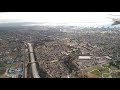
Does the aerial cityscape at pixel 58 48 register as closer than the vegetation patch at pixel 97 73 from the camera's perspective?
No

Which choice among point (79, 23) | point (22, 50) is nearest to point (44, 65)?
point (22, 50)

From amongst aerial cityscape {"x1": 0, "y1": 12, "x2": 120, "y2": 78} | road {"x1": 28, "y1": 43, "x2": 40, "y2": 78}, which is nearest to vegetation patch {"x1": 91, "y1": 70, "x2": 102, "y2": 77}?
aerial cityscape {"x1": 0, "y1": 12, "x2": 120, "y2": 78}

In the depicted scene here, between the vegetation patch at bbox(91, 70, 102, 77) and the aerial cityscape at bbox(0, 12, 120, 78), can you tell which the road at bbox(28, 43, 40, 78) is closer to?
the aerial cityscape at bbox(0, 12, 120, 78)

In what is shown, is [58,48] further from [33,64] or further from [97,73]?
[97,73]

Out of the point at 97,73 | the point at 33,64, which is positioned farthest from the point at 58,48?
the point at 97,73

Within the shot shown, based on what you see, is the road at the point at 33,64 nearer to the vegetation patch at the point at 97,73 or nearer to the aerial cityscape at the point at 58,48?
the aerial cityscape at the point at 58,48

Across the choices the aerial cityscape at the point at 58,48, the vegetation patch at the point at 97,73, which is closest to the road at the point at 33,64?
the aerial cityscape at the point at 58,48

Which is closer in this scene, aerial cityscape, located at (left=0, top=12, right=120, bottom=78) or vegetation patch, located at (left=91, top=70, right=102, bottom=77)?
vegetation patch, located at (left=91, top=70, right=102, bottom=77)
